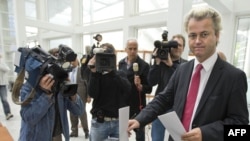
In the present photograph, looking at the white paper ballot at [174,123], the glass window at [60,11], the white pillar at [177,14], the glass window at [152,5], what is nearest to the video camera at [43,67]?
the white paper ballot at [174,123]

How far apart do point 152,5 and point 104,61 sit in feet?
11.3

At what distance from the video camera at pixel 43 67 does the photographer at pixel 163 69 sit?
90 cm

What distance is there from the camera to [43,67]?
104 cm

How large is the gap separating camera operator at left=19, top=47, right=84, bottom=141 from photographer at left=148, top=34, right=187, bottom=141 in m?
0.95

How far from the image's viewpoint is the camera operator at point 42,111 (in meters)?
1.10

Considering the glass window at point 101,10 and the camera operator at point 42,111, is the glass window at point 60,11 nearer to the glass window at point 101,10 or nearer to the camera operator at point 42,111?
the glass window at point 101,10

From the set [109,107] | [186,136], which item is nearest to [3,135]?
[109,107]

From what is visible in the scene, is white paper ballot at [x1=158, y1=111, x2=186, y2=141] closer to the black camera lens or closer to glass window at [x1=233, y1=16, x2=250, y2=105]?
the black camera lens

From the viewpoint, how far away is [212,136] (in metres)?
0.82

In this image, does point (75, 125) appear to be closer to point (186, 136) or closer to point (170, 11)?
point (170, 11)

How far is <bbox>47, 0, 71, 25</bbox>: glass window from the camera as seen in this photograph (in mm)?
6742

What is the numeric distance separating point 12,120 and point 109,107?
316 centimetres

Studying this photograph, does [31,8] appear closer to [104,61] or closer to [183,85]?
[104,61]

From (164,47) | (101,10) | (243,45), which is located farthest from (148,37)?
(164,47)
